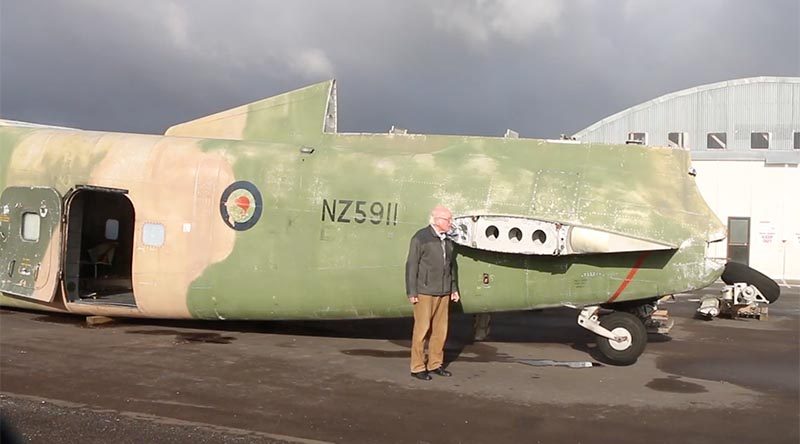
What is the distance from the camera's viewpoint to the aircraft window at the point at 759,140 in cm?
3294

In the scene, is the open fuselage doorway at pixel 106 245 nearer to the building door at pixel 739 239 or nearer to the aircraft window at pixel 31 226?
the aircraft window at pixel 31 226

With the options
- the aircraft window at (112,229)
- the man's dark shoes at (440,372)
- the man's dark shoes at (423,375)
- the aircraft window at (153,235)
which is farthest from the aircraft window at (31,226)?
the man's dark shoes at (440,372)

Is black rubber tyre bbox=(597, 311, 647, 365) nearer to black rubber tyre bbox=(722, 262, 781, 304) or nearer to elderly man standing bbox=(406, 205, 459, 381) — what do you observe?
elderly man standing bbox=(406, 205, 459, 381)

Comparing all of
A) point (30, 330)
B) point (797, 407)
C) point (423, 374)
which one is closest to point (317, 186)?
point (423, 374)

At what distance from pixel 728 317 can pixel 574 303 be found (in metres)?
6.74

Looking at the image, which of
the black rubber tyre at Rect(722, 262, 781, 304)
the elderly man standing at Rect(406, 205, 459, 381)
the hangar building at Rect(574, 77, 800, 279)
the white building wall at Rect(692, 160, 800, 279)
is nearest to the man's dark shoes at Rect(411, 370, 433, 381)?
the elderly man standing at Rect(406, 205, 459, 381)

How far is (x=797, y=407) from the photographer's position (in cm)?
661

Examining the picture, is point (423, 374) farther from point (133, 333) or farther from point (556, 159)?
point (133, 333)

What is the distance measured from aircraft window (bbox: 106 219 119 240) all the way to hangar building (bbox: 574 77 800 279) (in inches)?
799

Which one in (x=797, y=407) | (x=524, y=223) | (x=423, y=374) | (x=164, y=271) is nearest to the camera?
(x=797, y=407)

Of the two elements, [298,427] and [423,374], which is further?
[423,374]

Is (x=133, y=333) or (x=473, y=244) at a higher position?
(x=473, y=244)

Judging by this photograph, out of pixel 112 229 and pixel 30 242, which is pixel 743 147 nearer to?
pixel 112 229

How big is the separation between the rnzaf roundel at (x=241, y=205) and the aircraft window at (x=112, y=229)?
4819mm
